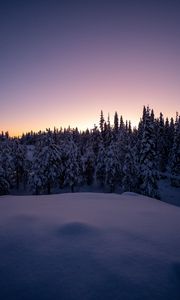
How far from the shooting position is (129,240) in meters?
5.79

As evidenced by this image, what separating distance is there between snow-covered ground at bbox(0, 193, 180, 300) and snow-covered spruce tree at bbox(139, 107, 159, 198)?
977 inches

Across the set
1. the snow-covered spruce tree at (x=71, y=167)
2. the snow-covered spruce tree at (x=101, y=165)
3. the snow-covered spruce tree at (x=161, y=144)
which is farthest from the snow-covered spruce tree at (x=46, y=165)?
the snow-covered spruce tree at (x=161, y=144)

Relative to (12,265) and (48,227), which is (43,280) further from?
(48,227)

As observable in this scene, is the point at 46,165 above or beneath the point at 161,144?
beneath

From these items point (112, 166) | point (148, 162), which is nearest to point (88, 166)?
point (112, 166)

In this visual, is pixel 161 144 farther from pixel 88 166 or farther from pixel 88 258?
pixel 88 258

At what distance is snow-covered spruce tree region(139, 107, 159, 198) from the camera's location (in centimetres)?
3203

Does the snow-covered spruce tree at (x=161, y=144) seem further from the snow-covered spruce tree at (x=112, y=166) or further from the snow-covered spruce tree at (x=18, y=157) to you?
the snow-covered spruce tree at (x=18, y=157)

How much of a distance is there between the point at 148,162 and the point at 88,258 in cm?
2882

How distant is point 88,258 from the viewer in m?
4.81

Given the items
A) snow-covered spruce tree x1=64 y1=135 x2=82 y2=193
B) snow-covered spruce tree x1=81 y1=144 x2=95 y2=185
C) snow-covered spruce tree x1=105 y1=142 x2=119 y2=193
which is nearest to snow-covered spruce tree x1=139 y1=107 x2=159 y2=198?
snow-covered spruce tree x1=105 y1=142 x2=119 y2=193

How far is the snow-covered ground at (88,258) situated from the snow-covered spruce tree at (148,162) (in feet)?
81.4

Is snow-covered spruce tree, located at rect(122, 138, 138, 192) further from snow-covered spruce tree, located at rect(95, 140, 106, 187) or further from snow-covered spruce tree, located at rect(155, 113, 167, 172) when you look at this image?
snow-covered spruce tree, located at rect(155, 113, 167, 172)

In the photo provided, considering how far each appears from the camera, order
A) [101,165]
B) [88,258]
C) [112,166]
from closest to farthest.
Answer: [88,258] → [112,166] → [101,165]
